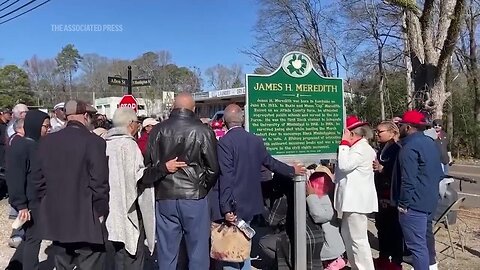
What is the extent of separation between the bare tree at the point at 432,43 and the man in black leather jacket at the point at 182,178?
5.69 m

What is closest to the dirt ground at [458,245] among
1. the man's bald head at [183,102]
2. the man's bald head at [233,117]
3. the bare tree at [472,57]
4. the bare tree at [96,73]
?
the man's bald head at [233,117]

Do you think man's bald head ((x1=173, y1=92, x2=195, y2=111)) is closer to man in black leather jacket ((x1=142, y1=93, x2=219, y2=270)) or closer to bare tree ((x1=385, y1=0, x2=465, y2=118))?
man in black leather jacket ((x1=142, y1=93, x2=219, y2=270))

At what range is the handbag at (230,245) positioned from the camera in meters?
4.66

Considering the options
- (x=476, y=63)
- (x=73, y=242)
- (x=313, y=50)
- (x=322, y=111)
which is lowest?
(x=73, y=242)

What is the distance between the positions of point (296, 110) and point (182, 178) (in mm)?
1516

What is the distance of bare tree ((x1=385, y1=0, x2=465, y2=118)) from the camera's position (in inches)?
349

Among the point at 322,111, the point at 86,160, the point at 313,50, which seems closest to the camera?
the point at 86,160

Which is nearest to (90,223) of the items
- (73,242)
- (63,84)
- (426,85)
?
(73,242)

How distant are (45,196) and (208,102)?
41.9 m

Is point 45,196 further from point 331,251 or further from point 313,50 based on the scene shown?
point 313,50

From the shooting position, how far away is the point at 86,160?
4.10 metres

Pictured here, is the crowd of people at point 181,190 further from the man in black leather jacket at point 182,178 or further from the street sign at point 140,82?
the street sign at point 140,82

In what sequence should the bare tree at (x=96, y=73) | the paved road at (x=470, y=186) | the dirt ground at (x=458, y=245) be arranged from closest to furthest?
the dirt ground at (x=458, y=245)
the paved road at (x=470, y=186)
the bare tree at (x=96, y=73)

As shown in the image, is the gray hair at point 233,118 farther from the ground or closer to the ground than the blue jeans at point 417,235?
farther from the ground
